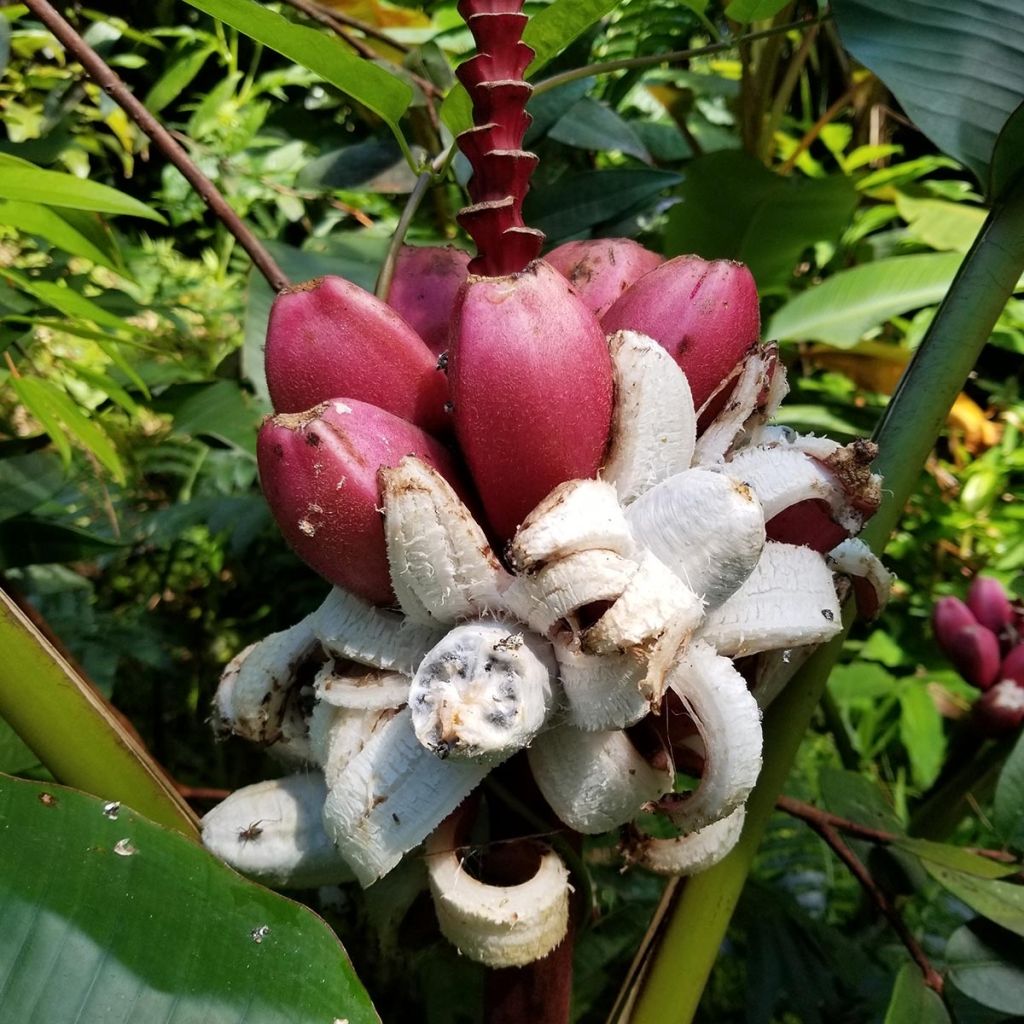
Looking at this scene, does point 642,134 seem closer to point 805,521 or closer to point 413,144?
point 413,144

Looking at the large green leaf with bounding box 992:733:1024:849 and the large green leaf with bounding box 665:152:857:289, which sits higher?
the large green leaf with bounding box 665:152:857:289

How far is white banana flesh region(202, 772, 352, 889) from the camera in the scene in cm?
46

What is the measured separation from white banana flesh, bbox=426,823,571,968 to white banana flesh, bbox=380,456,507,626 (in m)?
0.13

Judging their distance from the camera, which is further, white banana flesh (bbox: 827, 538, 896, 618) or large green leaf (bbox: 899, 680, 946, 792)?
large green leaf (bbox: 899, 680, 946, 792)

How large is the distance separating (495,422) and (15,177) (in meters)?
0.27

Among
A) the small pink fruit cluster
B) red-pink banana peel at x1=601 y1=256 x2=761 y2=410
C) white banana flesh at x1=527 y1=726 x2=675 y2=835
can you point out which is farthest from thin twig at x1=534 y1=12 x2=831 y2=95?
the small pink fruit cluster

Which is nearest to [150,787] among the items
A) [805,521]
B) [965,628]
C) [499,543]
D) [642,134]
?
[499,543]

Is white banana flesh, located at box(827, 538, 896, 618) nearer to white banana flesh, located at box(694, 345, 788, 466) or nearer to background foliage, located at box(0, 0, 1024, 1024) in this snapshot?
white banana flesh, located at box(694, 345, 788, 466)

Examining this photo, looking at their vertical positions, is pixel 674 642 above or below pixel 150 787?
above

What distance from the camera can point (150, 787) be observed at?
49 cm

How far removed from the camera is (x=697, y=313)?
471 mm

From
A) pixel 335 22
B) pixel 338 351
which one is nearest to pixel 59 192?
pixel 338 351

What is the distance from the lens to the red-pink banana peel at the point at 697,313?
1.54ft

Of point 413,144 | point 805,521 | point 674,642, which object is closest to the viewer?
point 674,642
